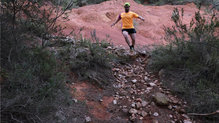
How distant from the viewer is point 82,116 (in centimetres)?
264

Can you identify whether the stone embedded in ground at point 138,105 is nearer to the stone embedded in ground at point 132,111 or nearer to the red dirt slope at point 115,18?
the stone embedded in ground at point 132,111

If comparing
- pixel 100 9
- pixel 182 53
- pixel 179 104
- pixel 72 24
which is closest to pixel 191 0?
pixel 100 9

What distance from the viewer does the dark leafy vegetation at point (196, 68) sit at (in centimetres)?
289

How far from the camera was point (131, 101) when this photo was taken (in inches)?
125

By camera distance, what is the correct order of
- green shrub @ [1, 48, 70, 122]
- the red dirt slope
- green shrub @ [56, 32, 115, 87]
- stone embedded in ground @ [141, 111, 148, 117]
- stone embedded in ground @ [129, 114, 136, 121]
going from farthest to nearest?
the red dirt slope
green shrub @ [56, 32, 115, 87]
stone embedded in ground @ [141, 111, 148, 117]
stone embedded in ground @ [129, 114, 136, 121]
green shrub @ [1, 48, 70, 122]

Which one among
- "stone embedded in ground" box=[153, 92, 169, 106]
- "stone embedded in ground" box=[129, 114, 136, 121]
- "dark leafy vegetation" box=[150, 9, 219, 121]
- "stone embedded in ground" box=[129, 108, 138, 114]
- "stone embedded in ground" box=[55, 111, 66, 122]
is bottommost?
"stone embedded in ground" box=[129, 114, 136, 121]

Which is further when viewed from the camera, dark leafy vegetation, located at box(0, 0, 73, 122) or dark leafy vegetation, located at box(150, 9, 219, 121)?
dark leafy vegetation, located at box(150, 9, 219, 121)

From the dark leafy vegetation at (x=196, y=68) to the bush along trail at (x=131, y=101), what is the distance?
24 cm

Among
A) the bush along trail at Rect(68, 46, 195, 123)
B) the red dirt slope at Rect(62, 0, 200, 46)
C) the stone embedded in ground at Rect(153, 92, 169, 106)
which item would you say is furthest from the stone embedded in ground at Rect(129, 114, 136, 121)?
the red dirt slope at Rect(62, 0, 200, 46)

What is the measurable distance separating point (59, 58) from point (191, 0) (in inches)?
487

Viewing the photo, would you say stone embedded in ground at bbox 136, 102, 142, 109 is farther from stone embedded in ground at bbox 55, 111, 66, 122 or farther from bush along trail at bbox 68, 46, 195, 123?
stone embedded in ground at bbox 55, 111, 66, 122

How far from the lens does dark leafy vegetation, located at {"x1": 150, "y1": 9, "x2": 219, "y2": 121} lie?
9.47 ft

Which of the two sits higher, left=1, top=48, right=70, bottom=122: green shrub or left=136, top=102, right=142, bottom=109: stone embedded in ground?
left=1, top=48, right=70, bottom=122: green shrub

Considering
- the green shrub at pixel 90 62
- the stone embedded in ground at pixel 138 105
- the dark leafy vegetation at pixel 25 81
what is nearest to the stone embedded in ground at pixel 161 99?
the stone embedded in ground at pixel 138 105
